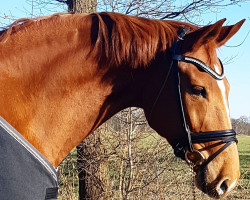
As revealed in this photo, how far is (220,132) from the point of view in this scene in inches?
80.6

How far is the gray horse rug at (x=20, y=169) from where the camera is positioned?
1706 mm

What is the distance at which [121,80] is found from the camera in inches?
85.4

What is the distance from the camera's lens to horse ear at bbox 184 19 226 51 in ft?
6.88

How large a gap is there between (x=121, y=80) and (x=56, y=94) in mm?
412

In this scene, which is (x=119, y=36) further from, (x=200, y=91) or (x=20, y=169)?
(x=20, y=169)

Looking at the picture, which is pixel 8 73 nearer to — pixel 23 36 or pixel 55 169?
pixel 23 36

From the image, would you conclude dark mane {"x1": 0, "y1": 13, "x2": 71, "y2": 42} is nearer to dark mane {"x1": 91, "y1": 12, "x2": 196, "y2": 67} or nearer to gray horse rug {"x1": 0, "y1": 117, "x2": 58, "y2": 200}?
dark mane {"x1": 91, "y1": 12, "x2": 196, "y2": 67}

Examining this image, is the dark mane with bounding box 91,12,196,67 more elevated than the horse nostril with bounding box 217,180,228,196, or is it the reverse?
the dark mane with bounding box 91,12,196,67

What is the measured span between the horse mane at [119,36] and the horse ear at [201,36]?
98mm

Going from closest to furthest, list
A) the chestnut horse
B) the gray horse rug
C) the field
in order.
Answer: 1. the gray horse rug
2. the chestnut horse
3. the field

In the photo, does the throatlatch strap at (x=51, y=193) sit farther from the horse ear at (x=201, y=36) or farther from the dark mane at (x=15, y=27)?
the horse ear at (x=201, y=36)

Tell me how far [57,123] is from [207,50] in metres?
1.02

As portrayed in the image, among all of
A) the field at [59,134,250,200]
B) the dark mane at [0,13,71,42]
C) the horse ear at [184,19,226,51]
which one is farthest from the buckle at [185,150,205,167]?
the field at [59,134,250,200]

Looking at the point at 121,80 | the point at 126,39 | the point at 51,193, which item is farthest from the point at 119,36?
the point at 51,193
